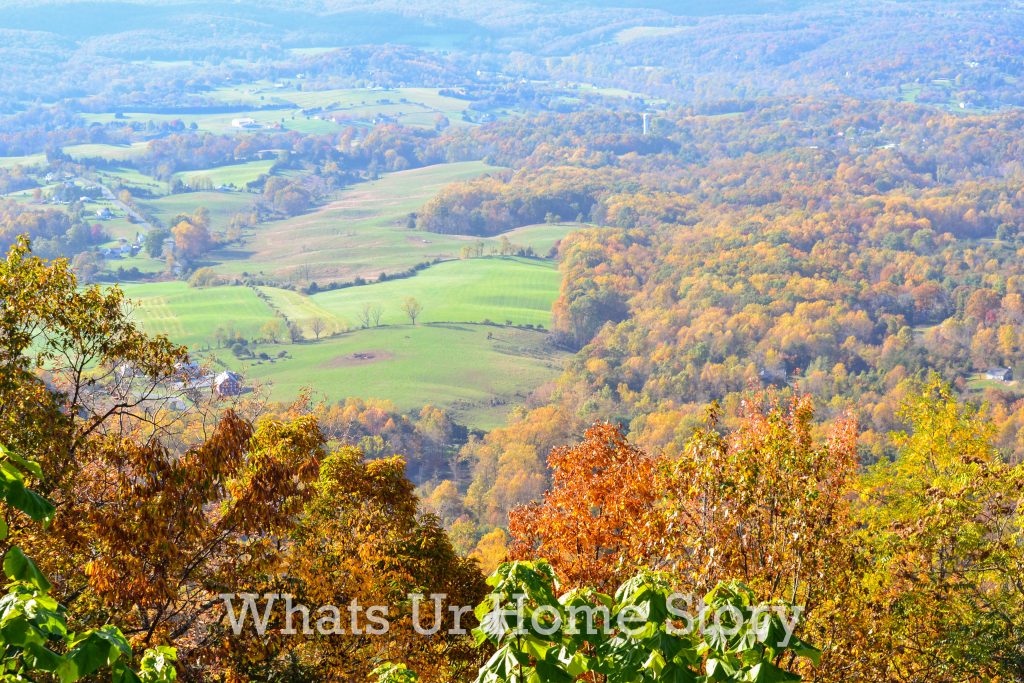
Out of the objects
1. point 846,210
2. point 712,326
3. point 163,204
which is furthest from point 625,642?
point 163,204

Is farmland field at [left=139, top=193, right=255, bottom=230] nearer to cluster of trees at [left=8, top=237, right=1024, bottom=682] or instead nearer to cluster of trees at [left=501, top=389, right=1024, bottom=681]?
cluster of trees at [left=8, top=237, right=1024, bottom=682]

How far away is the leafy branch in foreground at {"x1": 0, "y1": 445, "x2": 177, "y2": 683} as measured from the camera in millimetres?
5426

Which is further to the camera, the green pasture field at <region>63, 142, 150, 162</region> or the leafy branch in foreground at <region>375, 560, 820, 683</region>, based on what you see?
the green pasture field at <region>63, 142, 150, 162</region>

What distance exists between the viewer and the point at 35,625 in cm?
555

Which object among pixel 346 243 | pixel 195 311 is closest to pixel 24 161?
pixel 346 243

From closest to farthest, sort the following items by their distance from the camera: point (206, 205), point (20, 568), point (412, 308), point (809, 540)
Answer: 1. point (20, 568)
2. point (809, 540)
3. point (412, 308)
4. point (206, 205)

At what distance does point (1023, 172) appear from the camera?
7032 inches

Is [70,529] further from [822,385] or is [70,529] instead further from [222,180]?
[222,180]

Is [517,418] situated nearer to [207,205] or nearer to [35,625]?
[35,625]

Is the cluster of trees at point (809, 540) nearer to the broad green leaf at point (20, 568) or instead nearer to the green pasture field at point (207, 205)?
the broad green leaf at point (20, 568)

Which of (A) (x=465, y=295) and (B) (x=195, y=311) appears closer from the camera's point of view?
(B) (x=195, y=311)

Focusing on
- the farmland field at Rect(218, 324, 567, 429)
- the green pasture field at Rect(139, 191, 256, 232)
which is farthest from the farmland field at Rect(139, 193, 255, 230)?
the farmland field at Rect(218, 324, 567, 429)

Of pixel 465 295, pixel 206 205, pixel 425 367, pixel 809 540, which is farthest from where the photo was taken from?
pixel 206 205

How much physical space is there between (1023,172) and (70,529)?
197m
